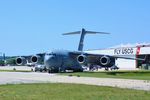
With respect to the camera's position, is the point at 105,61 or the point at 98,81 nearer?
the point at 98,81

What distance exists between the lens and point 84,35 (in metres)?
79.1

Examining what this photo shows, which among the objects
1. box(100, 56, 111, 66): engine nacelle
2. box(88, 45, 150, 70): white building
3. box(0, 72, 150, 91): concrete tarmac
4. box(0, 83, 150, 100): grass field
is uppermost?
box(88, 45, 150, 70): white building

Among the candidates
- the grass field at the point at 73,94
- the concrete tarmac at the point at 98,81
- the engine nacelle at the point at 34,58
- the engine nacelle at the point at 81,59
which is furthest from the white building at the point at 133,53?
Result: the grass field at the point at 73,94

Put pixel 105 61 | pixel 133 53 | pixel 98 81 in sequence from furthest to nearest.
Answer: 1. pixel 133 53
2. pixel 105 61
3. pixel 98 81

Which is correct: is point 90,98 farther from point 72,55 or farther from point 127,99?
point 72,55

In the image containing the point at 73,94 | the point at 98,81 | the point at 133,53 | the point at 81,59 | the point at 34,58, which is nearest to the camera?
the point at 73,94

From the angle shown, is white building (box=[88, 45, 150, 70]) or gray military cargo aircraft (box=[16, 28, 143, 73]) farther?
white building (box=[88, 45, 150, 70])

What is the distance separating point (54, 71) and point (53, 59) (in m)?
2.90

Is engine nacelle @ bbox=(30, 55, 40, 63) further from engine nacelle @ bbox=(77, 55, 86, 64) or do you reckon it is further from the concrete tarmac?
the concrete tarmac

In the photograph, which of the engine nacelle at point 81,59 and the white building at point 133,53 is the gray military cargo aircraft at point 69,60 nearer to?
the engine nacelle at point 81,59

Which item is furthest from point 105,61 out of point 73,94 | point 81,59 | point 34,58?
point 73,94

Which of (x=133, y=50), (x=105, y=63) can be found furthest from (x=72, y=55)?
(x=133, y=50)

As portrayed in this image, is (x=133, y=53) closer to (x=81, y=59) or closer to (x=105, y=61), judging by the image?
(x=81, y=59)

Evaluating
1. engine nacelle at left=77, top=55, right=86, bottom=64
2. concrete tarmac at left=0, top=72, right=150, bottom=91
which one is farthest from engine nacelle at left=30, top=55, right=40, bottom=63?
concrete tarmac at left=0, top=72, right=150, bottom=91
